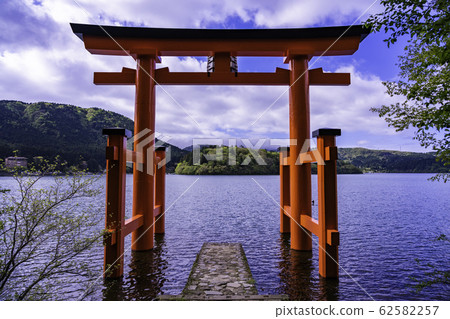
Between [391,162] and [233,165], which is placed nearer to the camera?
[233,165]

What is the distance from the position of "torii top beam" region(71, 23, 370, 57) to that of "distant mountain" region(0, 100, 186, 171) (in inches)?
2095

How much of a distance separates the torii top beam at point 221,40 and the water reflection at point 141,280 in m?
6.67

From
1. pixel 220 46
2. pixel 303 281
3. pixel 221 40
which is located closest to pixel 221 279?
pixel 303 281

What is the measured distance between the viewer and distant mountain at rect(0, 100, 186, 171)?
2410 inches

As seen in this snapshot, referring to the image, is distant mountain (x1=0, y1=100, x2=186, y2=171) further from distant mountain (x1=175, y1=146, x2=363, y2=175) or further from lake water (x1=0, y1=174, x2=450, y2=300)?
lake water (x1=0, y1=174, x2=450, y2=300)

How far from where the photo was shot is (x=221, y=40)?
8.57m

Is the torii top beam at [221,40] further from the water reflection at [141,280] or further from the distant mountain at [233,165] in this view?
the distant mountain at [233,165]

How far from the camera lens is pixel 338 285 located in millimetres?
6184

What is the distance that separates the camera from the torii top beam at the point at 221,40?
823 cm

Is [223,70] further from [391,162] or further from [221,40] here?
[391,162]

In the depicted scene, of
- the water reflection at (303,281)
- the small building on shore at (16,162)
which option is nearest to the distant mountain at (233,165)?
the water reflection at (303,281)

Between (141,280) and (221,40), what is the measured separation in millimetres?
7497

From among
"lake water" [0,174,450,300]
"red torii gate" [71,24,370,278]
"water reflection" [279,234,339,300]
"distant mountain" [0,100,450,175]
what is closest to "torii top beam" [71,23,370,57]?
"red torii gate" [71,24,370,278]
